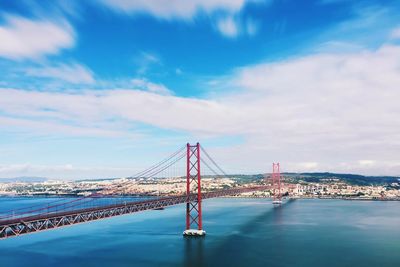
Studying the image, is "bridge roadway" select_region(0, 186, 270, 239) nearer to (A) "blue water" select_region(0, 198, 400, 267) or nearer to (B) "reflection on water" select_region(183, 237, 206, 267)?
(A) "blue water" select_region(0, 198, 400, 267)

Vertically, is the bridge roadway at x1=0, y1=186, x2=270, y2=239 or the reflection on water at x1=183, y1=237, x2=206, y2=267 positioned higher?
the bridge roadway at x1=0, y1=186, x2=270, y2=239

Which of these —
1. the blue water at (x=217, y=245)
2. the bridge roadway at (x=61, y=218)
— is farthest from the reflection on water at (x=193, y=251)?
the bridge roadway at (x=61, y=218)

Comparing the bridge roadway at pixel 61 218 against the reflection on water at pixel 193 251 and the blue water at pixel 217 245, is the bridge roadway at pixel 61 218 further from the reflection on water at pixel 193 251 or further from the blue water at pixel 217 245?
the reflection on water at pixel 193 251

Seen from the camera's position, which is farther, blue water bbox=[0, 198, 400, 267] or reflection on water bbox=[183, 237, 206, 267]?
blue water bbox=[0, 198, 400, 267]

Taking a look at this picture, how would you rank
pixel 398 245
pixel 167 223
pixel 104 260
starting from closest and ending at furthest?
1. pixel 104 260
2. pixel 398 245
3. pixel 167 223

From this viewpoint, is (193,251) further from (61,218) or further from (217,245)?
(61,218)

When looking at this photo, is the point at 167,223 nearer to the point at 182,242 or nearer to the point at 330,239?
the point at 182,242

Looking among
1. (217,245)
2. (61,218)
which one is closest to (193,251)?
(217,245)

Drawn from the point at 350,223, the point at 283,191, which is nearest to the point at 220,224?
the point at 350,223

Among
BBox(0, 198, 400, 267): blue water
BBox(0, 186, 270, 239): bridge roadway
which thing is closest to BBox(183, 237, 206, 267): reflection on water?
BBox(0, 198, 400, 267): blue water
